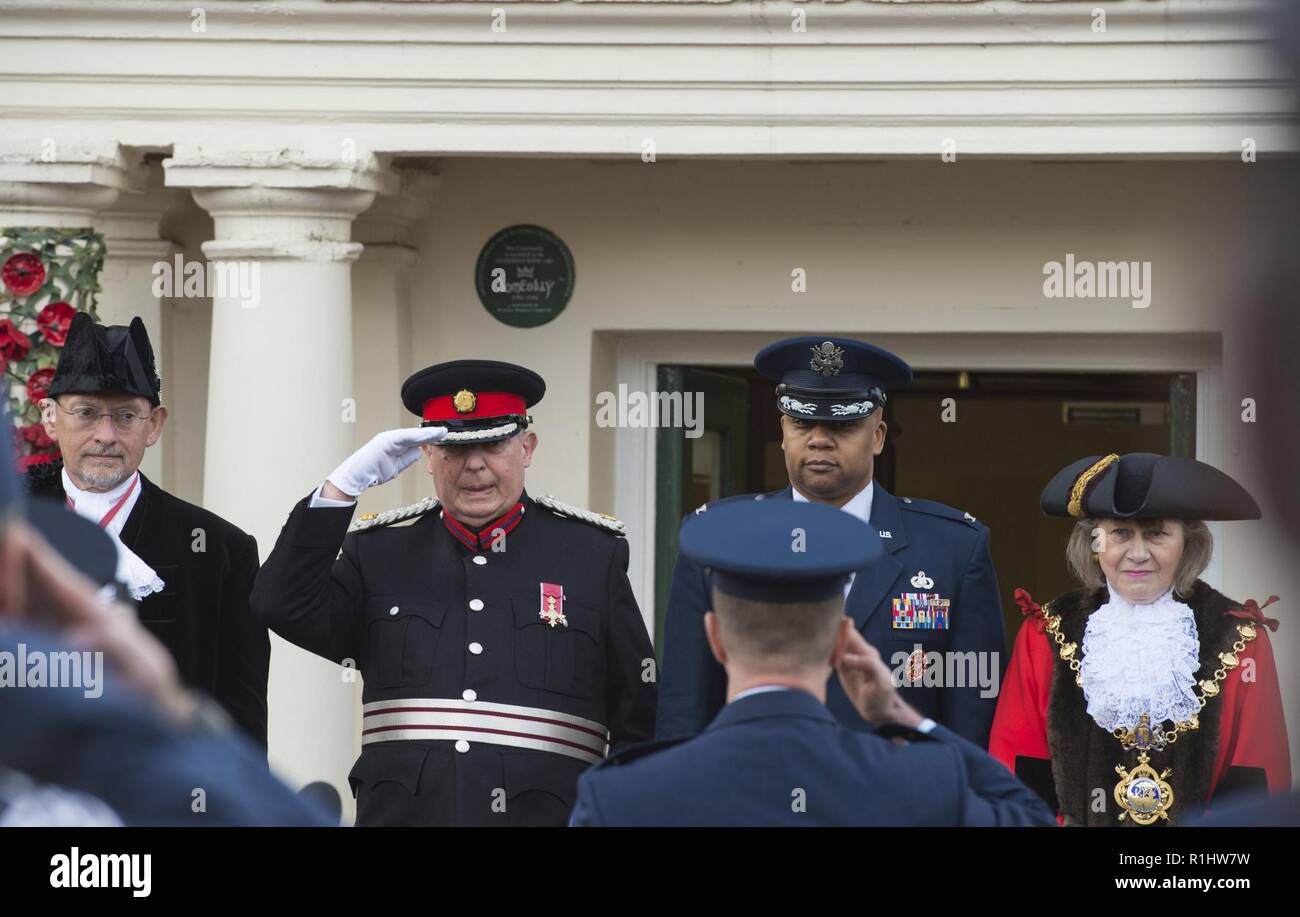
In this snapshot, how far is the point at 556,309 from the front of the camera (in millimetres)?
6680

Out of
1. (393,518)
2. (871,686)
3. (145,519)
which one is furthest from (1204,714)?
(145,519)

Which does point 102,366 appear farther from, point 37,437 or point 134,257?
point 134,257

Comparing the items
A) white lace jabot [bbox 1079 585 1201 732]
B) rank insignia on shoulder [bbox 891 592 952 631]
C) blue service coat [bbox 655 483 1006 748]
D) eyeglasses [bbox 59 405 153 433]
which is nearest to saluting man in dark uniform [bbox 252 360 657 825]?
blue service coat [bbox 655 483 1006 748]

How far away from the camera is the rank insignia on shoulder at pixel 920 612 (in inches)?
157

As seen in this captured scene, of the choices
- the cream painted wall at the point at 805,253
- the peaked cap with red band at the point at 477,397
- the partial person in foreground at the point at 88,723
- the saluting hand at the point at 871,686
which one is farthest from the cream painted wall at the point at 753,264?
the partial person in foreground at the point at 88,723

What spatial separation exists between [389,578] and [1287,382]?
328 cm

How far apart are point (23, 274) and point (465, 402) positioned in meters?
Answer: 2.16

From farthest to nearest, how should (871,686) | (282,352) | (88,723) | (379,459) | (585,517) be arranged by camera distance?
(282,352)
(585,517)
(379,459)
(871,686)
(88,723)

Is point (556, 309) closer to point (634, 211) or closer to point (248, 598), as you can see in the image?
point (634, 211)

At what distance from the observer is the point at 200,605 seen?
14.5ft

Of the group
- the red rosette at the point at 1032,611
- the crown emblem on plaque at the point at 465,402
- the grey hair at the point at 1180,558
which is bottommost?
the red rosette at the point at 1032,611

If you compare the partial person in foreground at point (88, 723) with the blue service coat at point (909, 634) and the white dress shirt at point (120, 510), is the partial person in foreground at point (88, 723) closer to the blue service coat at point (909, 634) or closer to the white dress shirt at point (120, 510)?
the blue service coat at point (909, 634)

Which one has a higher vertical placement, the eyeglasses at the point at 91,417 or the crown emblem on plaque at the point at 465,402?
the crown emblem on plaque at the point at 465,402

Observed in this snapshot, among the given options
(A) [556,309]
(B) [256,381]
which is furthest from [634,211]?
(B) [256,381]
